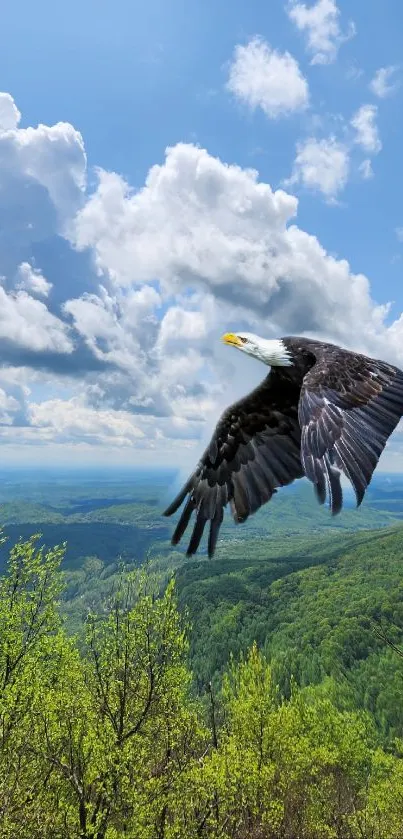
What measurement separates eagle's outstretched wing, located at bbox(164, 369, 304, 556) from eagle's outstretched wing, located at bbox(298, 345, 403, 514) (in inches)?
65.5

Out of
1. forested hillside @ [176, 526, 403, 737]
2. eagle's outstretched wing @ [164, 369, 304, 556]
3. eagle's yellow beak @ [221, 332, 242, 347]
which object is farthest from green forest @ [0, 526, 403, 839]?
forested hillside @ [176, 526, 403, 737]

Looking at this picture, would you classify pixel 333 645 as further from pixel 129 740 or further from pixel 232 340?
pixel 232 340

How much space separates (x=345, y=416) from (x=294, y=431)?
2778 millimetres

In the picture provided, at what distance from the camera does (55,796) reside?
1823cm

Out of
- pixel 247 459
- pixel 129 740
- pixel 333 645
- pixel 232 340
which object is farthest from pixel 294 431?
pixel 333 645

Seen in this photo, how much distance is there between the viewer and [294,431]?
6625 millimetres

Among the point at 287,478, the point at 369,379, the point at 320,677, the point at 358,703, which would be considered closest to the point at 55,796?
the point at 287,478

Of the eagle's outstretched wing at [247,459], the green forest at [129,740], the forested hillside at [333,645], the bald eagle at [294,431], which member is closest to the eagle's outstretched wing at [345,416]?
the bald eagle at [294,431]

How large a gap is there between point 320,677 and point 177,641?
14059 centimetres

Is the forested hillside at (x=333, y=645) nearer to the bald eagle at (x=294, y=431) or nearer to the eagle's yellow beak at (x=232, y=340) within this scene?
the bald eagle at (x=294, y=431)

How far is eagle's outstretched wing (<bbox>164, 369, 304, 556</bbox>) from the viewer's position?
20.7 ft

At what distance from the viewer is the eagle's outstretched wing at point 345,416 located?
3.32 metres

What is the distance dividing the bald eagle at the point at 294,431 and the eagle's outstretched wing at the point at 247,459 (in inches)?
0.5

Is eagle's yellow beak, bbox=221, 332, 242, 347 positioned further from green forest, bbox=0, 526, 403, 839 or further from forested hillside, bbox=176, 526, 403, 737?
forested hillside, bbox=176, 526, 403, 737
